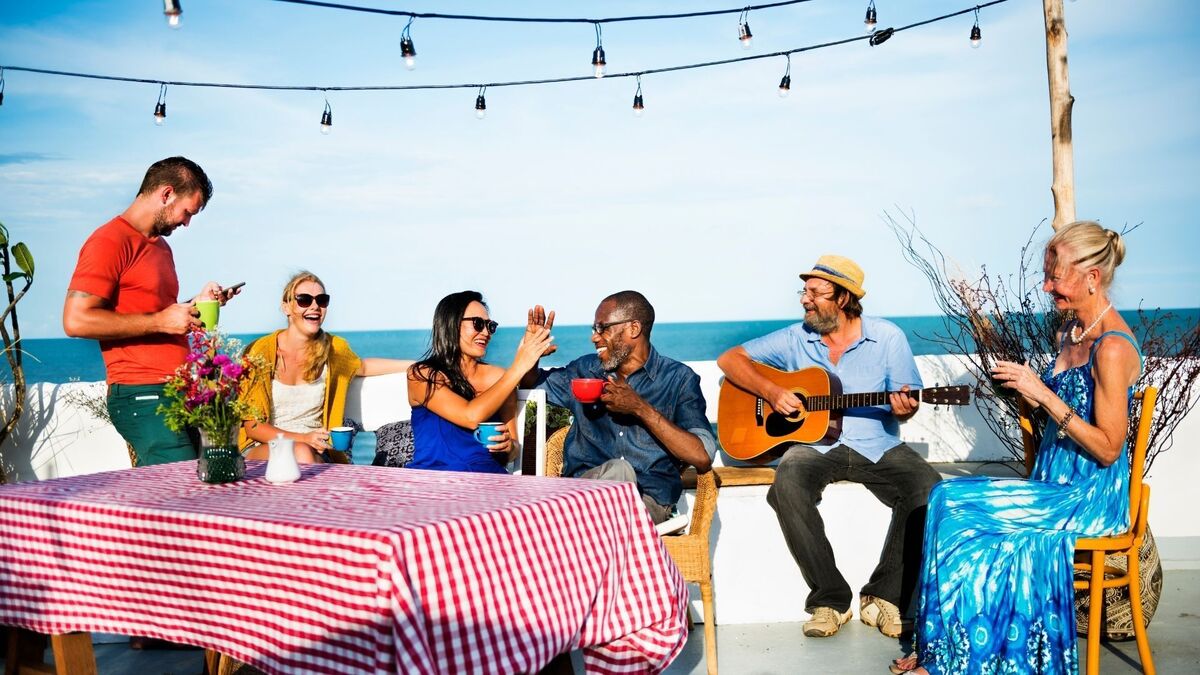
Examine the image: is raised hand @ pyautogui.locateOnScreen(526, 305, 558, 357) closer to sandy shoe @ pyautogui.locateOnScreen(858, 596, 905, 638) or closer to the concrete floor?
the concrete floor

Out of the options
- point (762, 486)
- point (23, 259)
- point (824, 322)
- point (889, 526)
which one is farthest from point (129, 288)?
point (889, 526)

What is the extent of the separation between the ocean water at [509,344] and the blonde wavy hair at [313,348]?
30.1 m

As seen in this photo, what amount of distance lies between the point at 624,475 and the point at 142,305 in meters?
2.01

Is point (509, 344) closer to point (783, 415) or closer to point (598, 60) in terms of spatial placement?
point (598, 60)

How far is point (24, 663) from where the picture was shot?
11.4ft

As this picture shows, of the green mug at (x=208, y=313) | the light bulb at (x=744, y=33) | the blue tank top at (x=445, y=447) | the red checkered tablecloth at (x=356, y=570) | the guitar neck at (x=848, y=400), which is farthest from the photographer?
the light bulb at (x=744, y=33)

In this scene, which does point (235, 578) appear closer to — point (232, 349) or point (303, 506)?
point (303, 506)

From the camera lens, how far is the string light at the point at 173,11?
407 centimetres

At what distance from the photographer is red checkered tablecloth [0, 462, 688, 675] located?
2.17 metres

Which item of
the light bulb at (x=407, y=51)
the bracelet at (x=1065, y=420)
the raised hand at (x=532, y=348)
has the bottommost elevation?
the bracelet at (x=1065, y=420)

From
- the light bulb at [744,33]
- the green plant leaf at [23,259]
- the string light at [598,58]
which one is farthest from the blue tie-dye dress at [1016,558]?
the green plant leaf at [23,259]

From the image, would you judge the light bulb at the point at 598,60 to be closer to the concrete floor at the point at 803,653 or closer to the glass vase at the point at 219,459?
the concrete floor at the point at 803,653

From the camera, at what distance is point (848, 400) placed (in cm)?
471

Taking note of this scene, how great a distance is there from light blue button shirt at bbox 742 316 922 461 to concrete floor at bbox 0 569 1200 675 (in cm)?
81
